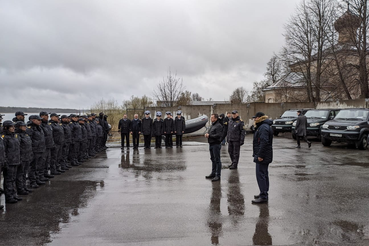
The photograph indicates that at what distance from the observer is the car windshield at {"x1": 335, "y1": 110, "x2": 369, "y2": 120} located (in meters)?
16.1

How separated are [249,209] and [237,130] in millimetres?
4702

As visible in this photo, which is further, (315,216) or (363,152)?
(363,152)

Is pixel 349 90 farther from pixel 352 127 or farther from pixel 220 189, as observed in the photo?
pixel 220 189

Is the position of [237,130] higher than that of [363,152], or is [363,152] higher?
[237,130]

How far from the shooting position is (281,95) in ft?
141

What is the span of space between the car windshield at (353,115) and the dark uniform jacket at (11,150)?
15.0 metres

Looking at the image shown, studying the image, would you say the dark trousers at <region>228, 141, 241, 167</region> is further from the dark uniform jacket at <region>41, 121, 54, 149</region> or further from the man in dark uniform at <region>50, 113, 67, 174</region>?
the dark uniform jacket at <region>41, 121, 54, 149</region>

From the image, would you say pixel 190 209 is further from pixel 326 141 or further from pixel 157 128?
pixel 326 141

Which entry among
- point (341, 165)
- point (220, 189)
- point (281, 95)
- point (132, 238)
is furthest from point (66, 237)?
point (281, 95)

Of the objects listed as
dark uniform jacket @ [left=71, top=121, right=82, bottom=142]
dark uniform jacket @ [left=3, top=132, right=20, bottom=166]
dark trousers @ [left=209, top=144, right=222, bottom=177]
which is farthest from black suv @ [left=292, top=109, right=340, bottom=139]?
dark uniform jacket @ [left=3, top=132, right=20, bottom=166]

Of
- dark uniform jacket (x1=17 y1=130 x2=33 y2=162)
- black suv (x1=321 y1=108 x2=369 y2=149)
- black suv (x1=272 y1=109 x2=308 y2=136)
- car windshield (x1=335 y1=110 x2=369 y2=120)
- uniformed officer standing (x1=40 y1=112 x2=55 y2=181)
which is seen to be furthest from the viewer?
black suv (x1=272 y1=109 x2=308 y2=136)

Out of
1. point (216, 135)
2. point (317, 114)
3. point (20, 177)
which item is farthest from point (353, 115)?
point (20, 177)

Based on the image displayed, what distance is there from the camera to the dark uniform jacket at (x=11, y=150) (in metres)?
7.02

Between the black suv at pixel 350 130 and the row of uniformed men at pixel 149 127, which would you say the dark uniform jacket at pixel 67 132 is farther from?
the black suv at pixel 350 130
